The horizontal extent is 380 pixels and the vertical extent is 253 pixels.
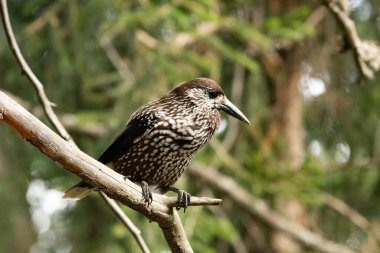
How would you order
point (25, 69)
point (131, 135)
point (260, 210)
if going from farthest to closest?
point (260, 210), point (131, 135), point (25, 69)

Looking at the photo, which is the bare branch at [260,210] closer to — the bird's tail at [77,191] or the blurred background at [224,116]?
the blurred background at [224,116]


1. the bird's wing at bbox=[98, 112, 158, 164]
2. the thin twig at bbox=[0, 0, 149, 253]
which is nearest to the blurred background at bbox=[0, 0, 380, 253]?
the bird's wing at bbox=[98, 112, 158, 164]

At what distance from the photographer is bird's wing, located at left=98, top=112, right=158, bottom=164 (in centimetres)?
411

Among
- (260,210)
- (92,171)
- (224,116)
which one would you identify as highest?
(92,171)

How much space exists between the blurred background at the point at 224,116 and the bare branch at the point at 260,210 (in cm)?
4

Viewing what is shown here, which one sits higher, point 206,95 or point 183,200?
point 206,95

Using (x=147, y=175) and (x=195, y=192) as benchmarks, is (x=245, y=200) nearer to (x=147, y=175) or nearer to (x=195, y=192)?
(x=195, y=192)

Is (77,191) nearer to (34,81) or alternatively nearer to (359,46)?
(34,81)

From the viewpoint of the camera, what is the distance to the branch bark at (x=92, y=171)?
2850mm

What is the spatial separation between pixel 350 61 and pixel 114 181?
17.2ft

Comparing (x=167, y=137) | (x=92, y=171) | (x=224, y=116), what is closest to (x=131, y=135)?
(x=167, y=137)

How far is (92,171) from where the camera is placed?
3.02 metres

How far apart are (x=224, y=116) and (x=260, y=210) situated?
872 millimetres

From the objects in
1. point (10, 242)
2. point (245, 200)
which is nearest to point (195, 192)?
point (245, 200)
